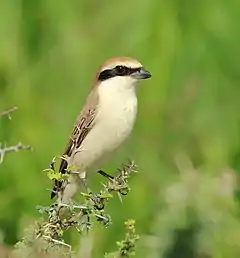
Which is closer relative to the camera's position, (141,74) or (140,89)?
(141,74)

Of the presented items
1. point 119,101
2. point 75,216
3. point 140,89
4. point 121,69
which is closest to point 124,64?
point 121,69

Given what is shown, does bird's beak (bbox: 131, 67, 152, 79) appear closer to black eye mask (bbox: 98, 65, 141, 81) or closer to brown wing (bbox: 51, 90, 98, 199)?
black eye mask (bbox: 98, 65, 141, 81)

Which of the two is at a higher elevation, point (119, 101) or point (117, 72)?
point (117, 72)

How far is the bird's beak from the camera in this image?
14.1ft

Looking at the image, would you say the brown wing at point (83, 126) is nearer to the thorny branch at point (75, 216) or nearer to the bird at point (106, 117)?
the bird at point (106, 117)

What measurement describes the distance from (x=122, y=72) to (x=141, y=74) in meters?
0.10

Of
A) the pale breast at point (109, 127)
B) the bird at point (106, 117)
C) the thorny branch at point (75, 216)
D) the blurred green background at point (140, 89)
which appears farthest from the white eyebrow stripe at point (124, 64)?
the thorny branch at point (75, 216)

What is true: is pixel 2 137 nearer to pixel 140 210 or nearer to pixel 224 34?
pixel 140 210

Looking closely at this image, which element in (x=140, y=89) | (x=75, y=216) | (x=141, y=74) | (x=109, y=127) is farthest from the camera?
(x=140, y=89)

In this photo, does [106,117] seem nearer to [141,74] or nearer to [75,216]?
[141,74]

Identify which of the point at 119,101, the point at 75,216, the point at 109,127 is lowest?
the point at 75,216

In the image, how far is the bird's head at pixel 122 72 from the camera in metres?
4.36

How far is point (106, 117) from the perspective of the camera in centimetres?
426

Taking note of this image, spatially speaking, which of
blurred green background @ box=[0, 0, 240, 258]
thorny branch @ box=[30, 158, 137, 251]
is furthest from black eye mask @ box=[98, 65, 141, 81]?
thorny branch @ box=[30, 158, 137, 251]
